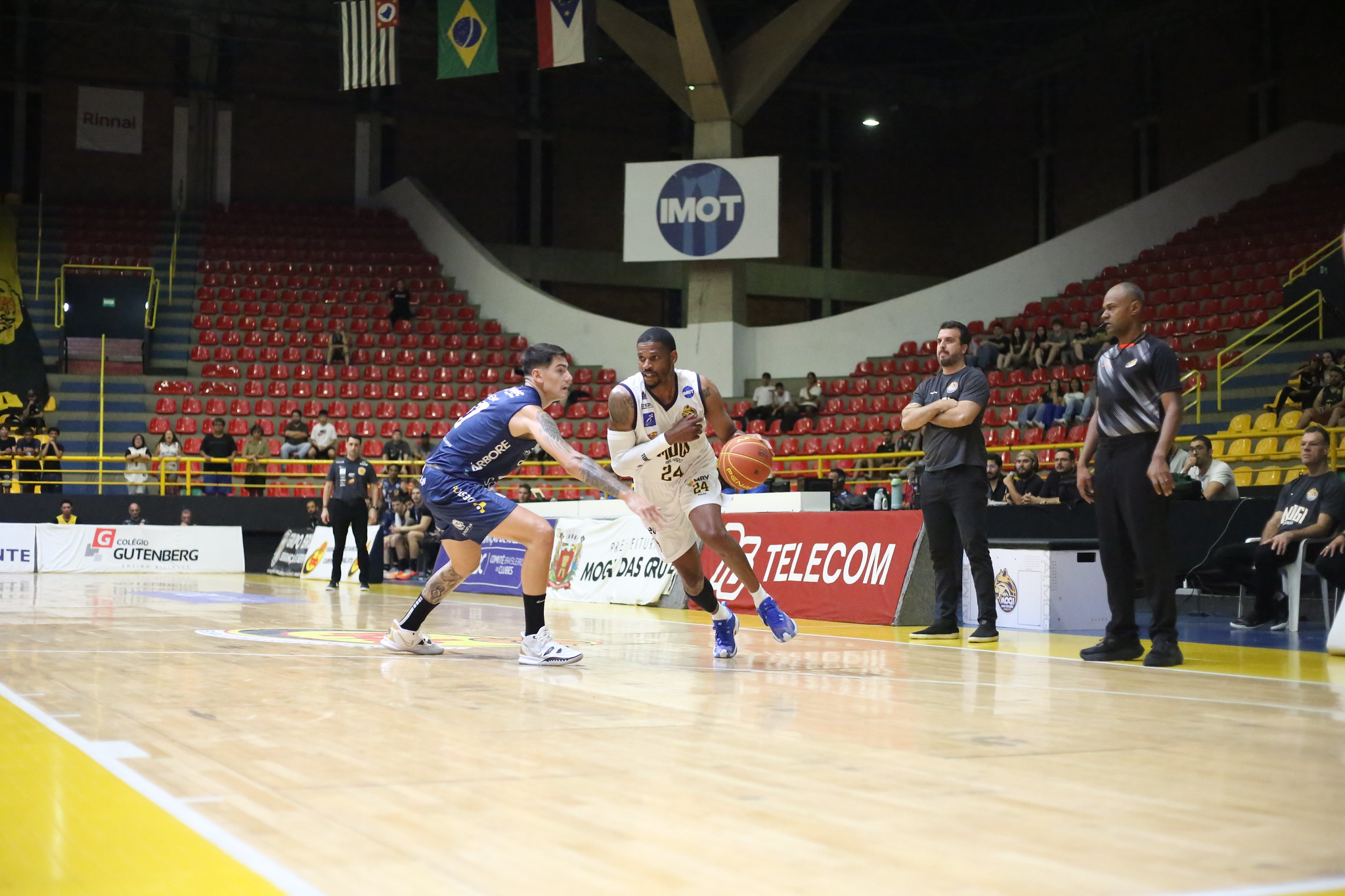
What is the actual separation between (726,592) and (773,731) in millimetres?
7465

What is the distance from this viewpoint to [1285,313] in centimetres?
2031

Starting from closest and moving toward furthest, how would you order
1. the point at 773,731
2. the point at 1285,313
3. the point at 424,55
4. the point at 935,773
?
the point at 935,773, the point at 773,731, the point at 1285,313, the point at 424,55

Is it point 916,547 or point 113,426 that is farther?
point 113,426

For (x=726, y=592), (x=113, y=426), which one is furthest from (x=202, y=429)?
(x=726, y=592)

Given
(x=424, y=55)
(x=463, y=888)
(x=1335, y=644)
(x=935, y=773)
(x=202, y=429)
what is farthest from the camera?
(x=424, y=55)

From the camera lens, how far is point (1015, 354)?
889 inches

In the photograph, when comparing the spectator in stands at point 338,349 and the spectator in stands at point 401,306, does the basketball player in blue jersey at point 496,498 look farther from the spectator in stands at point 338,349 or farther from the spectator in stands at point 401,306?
the spectator in stands at point 401,306

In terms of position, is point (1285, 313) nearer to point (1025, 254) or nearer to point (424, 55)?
point (1025, 254)

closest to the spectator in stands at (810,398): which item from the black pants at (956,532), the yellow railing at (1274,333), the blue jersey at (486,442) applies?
the yellow railing at (1274,333)

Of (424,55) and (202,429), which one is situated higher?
(424,55)

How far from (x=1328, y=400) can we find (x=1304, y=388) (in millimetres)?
841

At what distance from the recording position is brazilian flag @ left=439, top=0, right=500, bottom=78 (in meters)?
23.3

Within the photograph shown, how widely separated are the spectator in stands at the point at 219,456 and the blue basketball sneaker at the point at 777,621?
16.6 meters

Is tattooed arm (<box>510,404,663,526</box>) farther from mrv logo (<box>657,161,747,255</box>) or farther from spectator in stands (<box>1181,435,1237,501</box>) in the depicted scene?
mrv logo (<box>657,161,747,255</box>)
